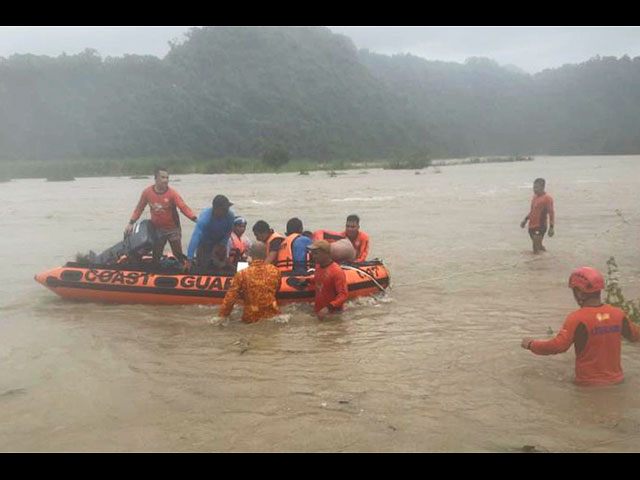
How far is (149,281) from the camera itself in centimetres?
797

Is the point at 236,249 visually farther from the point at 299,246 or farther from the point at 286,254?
the point at 299,246

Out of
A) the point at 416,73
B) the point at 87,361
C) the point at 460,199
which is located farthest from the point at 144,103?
the point at 87,361

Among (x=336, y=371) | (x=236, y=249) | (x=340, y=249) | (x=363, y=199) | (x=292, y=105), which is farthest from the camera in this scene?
(x=292, y=105)

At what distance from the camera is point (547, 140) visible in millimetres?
62531

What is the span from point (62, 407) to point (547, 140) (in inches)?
2476

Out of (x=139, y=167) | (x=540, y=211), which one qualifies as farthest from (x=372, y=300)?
(x=139, y=167)

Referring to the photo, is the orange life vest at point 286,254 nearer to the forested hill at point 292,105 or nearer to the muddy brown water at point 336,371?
the muddy brown water at point 336,371

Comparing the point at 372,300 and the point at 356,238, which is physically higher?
the point at 356,238

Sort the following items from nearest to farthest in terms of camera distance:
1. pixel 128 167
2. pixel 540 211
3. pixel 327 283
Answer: pixel 327 283 < pixel 540 211 < pixel 128 167

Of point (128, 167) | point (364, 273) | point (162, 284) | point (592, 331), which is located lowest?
point (162, 284)

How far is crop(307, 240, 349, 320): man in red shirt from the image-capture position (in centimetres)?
677

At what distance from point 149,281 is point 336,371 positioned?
3.31 metres

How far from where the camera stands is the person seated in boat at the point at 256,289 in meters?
6.66

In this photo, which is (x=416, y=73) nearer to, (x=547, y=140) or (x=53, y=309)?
(x=547, y=140)
